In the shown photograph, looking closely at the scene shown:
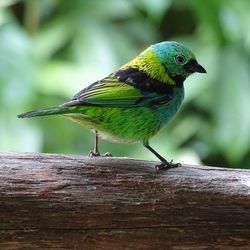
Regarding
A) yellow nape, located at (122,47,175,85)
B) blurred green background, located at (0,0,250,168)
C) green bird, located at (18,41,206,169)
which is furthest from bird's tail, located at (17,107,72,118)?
blurred green background, located at (0,0,250,168)

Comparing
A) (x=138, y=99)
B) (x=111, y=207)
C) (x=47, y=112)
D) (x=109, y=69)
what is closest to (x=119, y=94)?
(x=138, y=99)

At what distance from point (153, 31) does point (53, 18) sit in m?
0.67

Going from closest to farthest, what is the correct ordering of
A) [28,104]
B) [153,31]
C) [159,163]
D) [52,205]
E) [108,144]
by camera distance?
[52,205], [159,163], [28,104], [108,144], [153,31]

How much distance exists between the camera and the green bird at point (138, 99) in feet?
8.19

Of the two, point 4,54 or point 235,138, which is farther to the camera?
point 235,138

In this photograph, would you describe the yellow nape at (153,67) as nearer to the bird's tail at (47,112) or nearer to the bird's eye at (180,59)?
the bird's eye at (180,59)

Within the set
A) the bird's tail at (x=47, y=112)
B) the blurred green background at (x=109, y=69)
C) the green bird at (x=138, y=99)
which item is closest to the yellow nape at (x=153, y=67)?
the green bird at (x=138, y=99)

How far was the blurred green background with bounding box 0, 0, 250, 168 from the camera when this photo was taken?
3.58 m

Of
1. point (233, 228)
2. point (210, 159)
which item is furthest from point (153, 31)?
point (233, 228)

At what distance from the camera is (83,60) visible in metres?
4.07

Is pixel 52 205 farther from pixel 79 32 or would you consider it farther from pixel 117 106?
pixel 79 32

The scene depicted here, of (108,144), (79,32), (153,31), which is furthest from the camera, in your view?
(153,31)

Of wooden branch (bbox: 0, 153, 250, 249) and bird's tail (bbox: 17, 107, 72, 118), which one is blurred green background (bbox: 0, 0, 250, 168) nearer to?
bird's tail (bbox: 17, 107, 72, 118)

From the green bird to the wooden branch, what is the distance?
18cm
